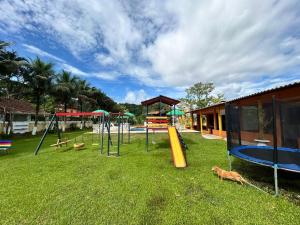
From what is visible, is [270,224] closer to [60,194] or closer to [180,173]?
[180,173]

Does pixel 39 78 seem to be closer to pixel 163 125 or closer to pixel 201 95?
pixel 163 125

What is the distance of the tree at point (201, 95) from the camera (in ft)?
116

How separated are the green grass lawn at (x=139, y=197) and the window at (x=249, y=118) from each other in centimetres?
141

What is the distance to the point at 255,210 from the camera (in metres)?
3.17

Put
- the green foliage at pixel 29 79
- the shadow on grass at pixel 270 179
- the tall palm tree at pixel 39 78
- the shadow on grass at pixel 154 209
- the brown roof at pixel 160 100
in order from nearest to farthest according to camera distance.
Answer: the shadow on grass at pixel 154 209 → the shadow on grass at pixel 270 179 → the brown roof at pixel 160 100 → the green foliage at pixel 29 79 → the tall palm tree at pixel 39 78

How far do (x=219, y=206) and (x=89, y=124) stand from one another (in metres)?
32.9

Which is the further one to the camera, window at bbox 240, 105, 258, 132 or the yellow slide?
the yellow slide

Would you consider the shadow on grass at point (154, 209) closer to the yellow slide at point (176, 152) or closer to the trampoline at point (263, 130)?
the yellow slide at point (176, 152)

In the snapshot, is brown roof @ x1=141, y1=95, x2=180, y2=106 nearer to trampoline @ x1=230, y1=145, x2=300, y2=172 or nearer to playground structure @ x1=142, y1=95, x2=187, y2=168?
playground structure @ x1=142, y1=95, x2=187, y2=168

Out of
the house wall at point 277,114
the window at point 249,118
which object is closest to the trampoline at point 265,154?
the house wall at point 277,114

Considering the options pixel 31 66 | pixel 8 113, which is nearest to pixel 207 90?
pixel 31 66

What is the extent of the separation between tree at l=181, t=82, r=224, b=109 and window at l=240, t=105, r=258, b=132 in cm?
3053

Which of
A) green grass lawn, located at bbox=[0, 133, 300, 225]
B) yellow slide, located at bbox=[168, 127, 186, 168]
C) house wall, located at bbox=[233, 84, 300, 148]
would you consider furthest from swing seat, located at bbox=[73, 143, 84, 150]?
house wall, located at bbox=[233, 84, 300, 148]

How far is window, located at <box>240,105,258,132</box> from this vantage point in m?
5.87
